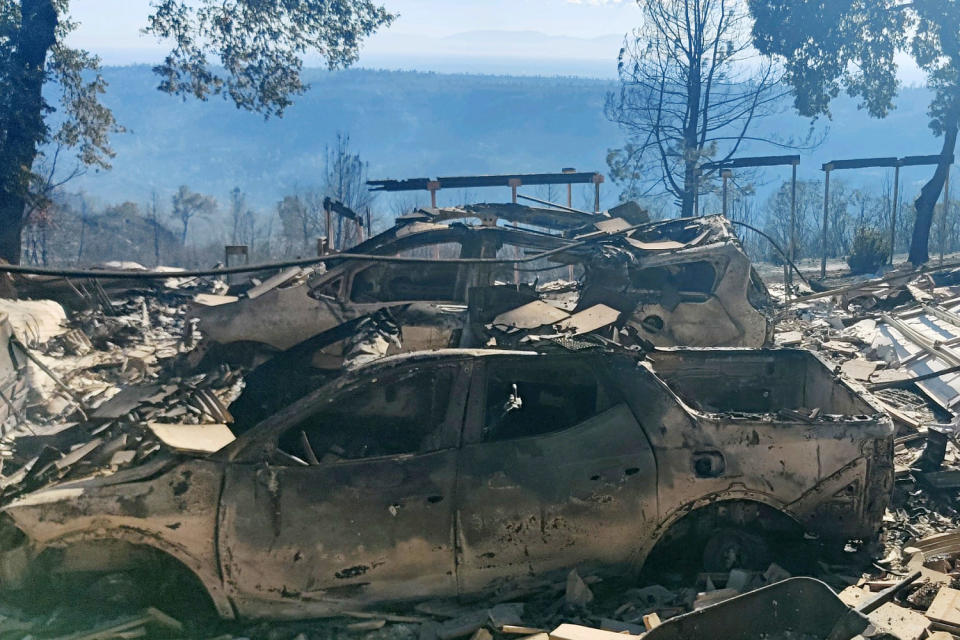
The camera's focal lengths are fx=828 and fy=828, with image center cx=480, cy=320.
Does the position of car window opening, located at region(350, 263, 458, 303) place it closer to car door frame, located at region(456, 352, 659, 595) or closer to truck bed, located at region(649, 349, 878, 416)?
truck bed, located at region(649, 349, 878, 416)

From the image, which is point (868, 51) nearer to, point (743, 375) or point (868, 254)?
point (868, 254)

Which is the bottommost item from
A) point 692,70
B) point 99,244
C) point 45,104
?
point 99,244

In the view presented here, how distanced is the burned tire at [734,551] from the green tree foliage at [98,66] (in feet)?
60.5

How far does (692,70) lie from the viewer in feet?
86.2

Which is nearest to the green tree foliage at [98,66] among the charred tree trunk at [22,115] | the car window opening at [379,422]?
the charred tree trunk at [22,115]

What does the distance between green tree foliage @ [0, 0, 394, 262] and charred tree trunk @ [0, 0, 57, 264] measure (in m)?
0.02

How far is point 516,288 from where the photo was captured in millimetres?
8500

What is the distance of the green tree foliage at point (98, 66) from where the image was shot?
18812 millimetres

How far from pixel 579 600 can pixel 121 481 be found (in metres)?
2.61

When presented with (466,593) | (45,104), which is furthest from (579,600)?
(45,104)

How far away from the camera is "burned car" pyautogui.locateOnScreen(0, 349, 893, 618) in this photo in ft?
14.7

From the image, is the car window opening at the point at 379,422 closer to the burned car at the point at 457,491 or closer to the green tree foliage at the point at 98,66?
the burned car at the point at 457,491

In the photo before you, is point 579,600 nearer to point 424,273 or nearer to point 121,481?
point 121,481

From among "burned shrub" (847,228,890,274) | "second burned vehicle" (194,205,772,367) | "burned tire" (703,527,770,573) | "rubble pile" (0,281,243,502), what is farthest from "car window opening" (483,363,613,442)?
"burned shrub" (847,228,890,274)
